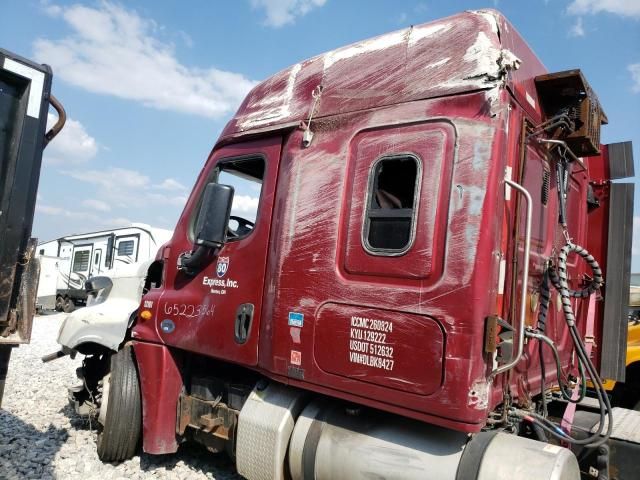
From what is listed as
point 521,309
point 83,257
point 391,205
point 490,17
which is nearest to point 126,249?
point 83,257

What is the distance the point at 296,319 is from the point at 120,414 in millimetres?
2026

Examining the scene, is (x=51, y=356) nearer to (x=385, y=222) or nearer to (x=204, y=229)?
(x=204, y=229)

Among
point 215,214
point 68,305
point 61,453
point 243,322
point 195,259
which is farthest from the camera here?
point 68,305

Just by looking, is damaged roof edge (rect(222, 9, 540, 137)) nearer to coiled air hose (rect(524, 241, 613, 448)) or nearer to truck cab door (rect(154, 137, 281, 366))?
truck cab door (rect(154, 137, 281, 366))

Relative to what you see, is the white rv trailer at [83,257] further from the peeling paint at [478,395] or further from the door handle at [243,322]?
the peeling paint at [478,395]

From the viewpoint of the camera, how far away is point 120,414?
13.6 feet

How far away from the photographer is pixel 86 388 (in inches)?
197

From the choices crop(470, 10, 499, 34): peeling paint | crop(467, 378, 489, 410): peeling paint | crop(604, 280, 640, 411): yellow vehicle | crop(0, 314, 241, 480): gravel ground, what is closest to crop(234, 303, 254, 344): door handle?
crop(0, 314, 241, 480): gravel ground

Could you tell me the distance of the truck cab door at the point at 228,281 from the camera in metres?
3.47

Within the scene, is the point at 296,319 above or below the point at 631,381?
above

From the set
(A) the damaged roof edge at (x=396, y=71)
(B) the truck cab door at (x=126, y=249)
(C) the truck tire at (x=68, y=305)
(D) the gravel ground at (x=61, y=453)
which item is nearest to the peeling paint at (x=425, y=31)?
(A) the damaged roof edge at (x=396, y=71)

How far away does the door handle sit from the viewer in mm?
3438

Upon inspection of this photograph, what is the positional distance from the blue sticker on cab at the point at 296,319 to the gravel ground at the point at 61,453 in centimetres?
177

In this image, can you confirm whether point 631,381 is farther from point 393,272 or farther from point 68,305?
point 68,305
